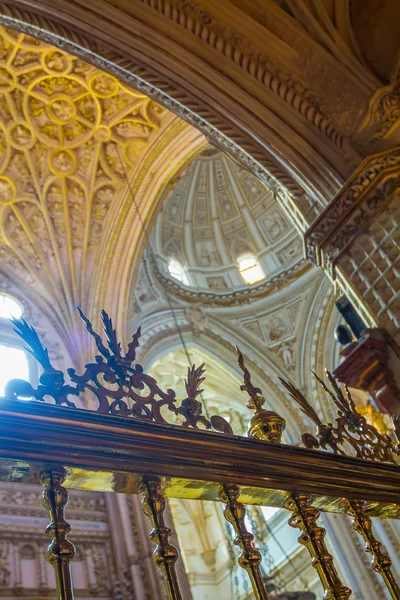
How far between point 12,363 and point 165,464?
8.19 meters

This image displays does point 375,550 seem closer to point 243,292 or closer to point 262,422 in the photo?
point 262,422

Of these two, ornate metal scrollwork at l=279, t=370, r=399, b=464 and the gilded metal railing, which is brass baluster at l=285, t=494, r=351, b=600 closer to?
the gilded metal railing

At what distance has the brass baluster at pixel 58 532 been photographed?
1828 mm

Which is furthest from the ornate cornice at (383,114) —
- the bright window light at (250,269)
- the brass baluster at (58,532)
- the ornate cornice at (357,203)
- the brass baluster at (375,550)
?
the bright window light at (250,269)

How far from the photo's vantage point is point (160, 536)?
2080 mm

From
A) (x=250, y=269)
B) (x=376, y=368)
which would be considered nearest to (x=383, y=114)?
(x=376, y=368)

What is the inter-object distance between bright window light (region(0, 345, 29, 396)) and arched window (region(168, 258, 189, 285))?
597 centimetres

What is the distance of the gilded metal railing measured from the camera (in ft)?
6.83

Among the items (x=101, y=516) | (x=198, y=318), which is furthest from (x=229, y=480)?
(x=198, y=318)

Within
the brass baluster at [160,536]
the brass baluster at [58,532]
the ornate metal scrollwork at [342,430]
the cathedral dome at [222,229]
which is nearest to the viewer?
the brass baluster at [58,532]

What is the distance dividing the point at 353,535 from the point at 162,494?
11.1m

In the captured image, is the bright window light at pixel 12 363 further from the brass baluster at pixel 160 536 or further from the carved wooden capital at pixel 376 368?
the brass baluster at pixel 160 536

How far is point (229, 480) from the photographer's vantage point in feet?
7.93

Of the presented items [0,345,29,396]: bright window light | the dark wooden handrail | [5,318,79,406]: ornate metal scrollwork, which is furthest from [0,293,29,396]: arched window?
the dark wooden handrail
